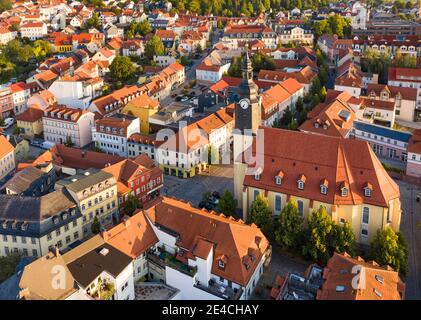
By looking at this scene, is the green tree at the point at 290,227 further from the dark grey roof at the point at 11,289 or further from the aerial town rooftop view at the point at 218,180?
the dark grey roof at the point at 11,289

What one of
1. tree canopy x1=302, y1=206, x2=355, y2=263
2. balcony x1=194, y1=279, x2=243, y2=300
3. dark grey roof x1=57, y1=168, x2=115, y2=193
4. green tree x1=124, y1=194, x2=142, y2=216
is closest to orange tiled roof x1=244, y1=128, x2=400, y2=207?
tree canopy x1=302, y1=206, x2=355, y2=263

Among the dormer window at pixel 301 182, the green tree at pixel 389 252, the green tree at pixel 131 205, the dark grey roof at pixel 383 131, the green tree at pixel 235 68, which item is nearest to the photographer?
the green tree at pixel 389 252

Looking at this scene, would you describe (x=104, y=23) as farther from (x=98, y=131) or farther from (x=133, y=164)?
(x=133, y=164)

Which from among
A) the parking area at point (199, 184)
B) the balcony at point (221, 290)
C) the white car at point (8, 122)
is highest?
the white car at point (8, 122)

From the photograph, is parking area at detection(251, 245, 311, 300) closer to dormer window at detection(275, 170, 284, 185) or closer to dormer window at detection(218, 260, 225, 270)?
dormer window at detection(218, 260, 225, 270)

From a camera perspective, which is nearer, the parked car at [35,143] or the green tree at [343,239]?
the green tree at [343,239]

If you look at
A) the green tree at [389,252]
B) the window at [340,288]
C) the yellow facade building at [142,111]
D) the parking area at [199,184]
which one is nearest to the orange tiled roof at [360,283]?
the window at [340,288]
